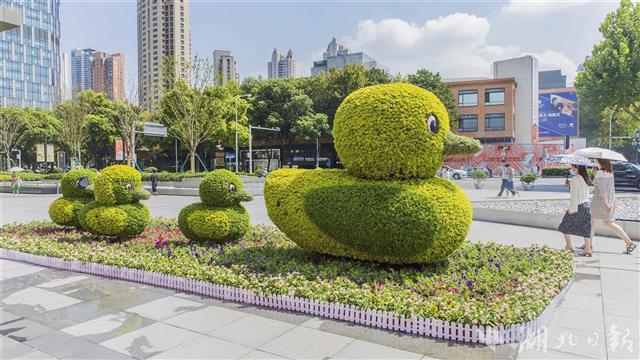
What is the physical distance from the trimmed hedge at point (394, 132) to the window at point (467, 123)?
5083 cm

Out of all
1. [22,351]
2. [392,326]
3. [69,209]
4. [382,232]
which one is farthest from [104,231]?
[392,326]

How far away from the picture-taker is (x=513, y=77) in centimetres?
5419

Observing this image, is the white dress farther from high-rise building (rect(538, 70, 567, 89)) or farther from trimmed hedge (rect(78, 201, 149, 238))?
high-rise building (rect(538, 70, 567, 89))

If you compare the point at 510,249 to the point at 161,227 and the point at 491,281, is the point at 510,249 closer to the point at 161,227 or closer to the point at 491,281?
the point at 491,281

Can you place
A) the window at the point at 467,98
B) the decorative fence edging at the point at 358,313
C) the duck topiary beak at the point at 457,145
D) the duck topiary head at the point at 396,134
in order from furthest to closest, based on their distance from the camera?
the window at the point at 467,98, the duck topiary beak at the point at 457,145, the duck topiary head at the point at 396,134, the decorative fence edging at the point at 358,313

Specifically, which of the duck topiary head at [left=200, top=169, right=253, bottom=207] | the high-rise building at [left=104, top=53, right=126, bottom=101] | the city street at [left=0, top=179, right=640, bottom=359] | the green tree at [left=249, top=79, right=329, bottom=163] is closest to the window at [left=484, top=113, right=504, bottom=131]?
the green tree at [left=249, top=79, right=329, bottom=163]

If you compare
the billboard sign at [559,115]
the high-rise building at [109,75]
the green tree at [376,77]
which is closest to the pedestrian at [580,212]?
the high-rise building at [109,75]

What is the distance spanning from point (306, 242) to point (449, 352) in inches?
120

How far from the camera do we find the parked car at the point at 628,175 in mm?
24000

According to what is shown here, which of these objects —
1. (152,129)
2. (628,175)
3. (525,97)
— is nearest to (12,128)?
(152,129)

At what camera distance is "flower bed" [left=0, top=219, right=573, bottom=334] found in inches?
196

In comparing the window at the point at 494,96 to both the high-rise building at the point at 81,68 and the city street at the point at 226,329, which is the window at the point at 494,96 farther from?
the high-rise building at the point at 81,68

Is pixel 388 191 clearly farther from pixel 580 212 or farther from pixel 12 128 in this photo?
pixel 12 128

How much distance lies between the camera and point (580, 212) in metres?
8.65
